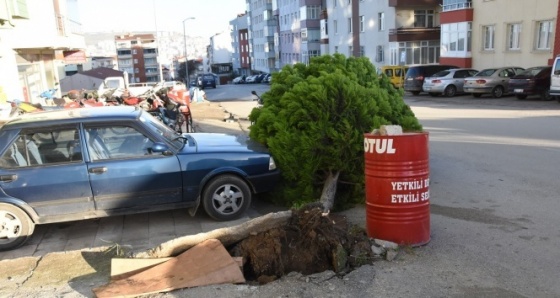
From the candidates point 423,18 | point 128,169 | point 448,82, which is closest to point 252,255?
point 128,169

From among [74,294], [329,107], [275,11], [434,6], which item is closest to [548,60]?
[434,6]

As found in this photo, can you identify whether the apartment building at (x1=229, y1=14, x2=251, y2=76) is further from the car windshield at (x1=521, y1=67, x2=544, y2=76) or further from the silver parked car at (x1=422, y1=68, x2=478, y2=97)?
the car windshield at (x1=521, y1=67, x2=544, y2=76)

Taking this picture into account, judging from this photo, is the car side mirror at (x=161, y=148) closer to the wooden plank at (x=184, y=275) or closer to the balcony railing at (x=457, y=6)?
the wooden plank at (x=184, y=275)

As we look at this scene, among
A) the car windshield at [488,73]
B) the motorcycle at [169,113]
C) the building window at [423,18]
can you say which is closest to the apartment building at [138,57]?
the building window at [423,18]

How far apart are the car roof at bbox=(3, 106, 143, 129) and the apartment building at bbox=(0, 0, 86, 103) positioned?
7.91 m

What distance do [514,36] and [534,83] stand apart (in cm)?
804

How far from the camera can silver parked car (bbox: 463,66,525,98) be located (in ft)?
80.4

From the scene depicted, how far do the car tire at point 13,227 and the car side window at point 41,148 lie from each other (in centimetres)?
53

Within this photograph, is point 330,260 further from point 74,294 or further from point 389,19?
point 389,19

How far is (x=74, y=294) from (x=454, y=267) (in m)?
3.25

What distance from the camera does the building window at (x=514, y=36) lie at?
2792cm

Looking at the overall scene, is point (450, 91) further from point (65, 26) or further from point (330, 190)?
point (330, 190)

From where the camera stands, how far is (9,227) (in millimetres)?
5605

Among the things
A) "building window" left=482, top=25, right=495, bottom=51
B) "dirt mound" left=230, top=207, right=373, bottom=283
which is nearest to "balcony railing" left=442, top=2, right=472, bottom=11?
"building window" left=482, top=25, right=495, bottom=51
